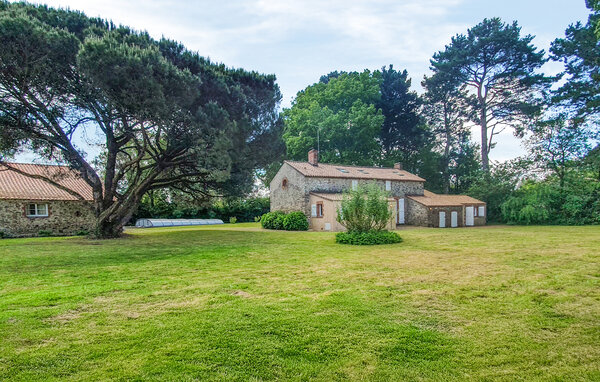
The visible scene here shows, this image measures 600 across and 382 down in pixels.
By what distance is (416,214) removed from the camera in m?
24.9

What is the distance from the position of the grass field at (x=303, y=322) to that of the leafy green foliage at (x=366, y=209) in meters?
5.73

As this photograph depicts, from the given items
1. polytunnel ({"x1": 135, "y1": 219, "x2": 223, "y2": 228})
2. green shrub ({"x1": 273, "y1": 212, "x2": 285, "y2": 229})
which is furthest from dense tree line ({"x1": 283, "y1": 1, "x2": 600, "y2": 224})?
polytunnel ({"x1": 135, "y1": 219, "x2": 223, "y2": 228})

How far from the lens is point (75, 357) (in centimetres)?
318

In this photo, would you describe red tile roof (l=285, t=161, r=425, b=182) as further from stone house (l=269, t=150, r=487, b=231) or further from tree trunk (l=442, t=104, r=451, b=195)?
tree trunk (l=442, t=104, r=451, b=195)

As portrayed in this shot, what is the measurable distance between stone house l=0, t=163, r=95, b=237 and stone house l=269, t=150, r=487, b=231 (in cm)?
1302

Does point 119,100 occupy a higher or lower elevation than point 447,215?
higher

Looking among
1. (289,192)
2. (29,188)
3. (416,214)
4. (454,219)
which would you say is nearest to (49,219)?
(29,188)

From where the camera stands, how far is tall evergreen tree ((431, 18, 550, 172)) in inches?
1084

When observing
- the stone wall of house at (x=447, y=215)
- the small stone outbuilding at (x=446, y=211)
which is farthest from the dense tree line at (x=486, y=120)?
the stone wall of house at (x=447, y=215)

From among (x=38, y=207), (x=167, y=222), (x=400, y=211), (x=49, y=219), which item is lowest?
(x=167, y=222)

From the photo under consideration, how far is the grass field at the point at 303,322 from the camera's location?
9.89 ft

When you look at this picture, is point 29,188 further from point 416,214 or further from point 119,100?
point 416,214

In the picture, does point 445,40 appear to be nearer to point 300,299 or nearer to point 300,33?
point 300,33

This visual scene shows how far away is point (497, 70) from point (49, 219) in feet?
124
